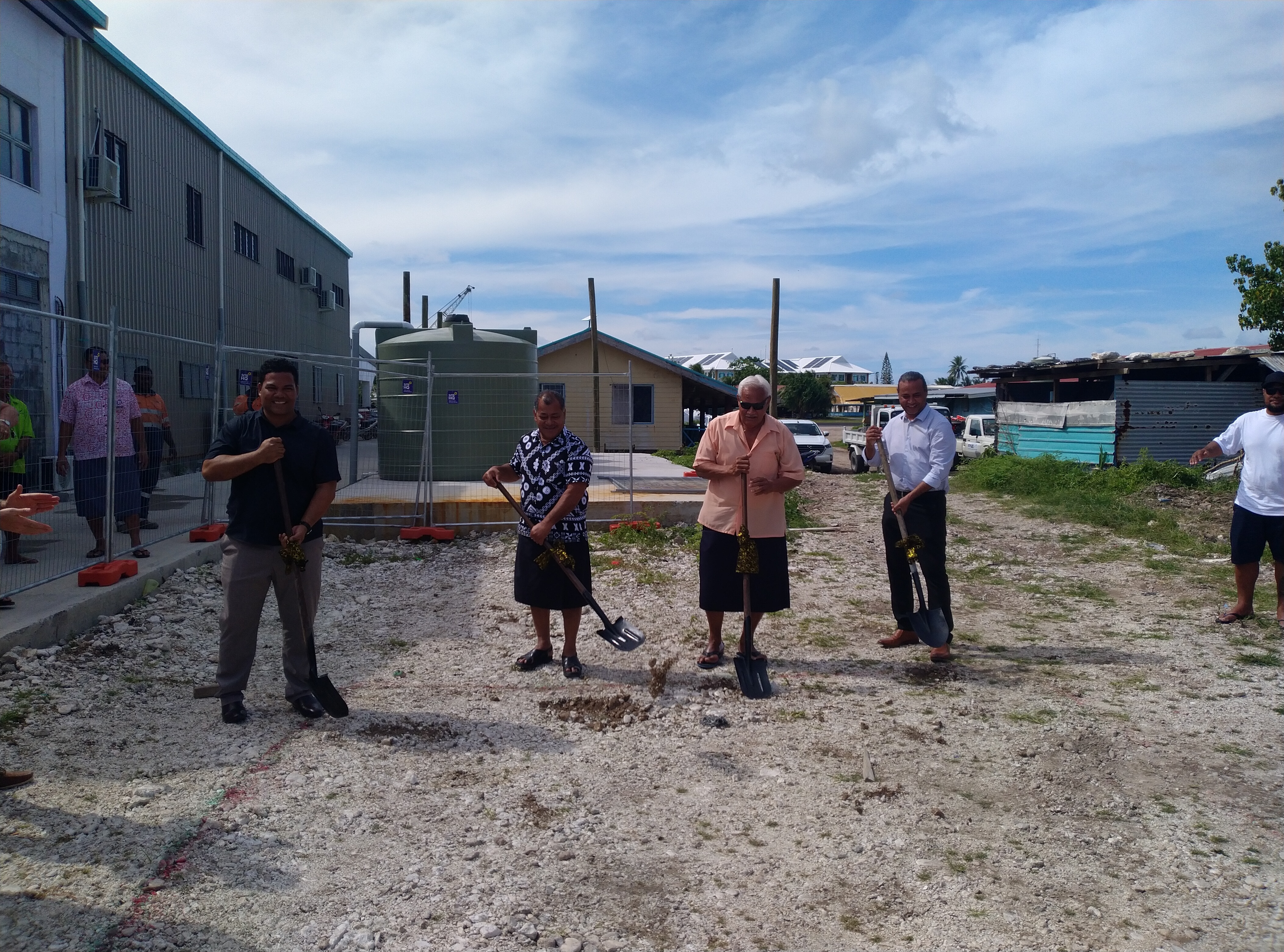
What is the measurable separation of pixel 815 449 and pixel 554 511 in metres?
18.6

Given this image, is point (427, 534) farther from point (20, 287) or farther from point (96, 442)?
point (20, 287)

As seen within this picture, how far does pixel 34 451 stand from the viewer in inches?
247

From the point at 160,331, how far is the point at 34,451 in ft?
29.6

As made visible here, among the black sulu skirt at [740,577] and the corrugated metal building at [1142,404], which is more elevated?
the corrugated metal building at [1142,404]

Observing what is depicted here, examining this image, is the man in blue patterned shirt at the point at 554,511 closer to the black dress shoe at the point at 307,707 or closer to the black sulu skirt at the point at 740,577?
the black sulu skirt at the point at 740,577

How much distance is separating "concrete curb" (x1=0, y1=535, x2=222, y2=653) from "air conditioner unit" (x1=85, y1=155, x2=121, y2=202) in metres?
7.03

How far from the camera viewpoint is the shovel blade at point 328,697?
4.65m

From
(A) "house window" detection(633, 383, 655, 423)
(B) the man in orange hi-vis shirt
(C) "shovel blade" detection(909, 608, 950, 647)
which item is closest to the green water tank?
(B) the man in orange hi-vis shirt

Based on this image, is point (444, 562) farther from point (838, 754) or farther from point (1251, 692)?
point (1251, 692)

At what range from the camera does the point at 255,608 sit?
4.60m

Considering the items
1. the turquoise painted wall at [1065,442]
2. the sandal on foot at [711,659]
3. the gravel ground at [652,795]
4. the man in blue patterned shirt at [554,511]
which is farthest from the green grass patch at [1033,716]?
the turquoise painted wall at [1065,442]

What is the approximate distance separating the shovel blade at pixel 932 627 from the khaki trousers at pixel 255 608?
3.57m

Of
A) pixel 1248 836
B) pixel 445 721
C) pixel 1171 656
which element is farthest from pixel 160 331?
pixel 1248 836

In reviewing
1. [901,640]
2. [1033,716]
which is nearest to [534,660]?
[901,640]
